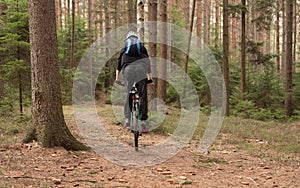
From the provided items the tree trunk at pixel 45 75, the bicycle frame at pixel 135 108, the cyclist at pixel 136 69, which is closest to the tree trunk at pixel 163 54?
the cyclist at pixel 136 69

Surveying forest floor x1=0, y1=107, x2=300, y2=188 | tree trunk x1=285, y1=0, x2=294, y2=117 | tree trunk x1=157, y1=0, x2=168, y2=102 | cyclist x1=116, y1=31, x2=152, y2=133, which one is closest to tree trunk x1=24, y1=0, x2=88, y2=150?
forest floor x1=0, y1=107, x2=300, y2=188

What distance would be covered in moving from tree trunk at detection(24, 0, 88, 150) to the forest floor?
0.99 ft

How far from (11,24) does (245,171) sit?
800cm

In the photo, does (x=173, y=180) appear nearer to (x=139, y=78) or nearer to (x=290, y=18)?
(x=139, y=78)

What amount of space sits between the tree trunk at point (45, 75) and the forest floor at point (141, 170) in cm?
30

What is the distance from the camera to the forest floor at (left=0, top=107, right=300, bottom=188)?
5.20 metres

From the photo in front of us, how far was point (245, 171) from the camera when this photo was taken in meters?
6.47

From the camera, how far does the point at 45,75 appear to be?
22.1ft

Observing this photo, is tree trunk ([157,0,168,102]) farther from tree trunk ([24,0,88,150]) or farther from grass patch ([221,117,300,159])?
tree trunk ([24,0,88,150])

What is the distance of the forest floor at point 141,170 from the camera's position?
17.1ft

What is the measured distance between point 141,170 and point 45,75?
2434 mm

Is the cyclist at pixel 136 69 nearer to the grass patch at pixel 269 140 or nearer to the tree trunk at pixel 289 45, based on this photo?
the grass patch at pixel 269 140

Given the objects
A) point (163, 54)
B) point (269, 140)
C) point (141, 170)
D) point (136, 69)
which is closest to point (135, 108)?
point (136, 69)

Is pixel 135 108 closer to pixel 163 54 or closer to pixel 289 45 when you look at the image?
pixel 163 54
